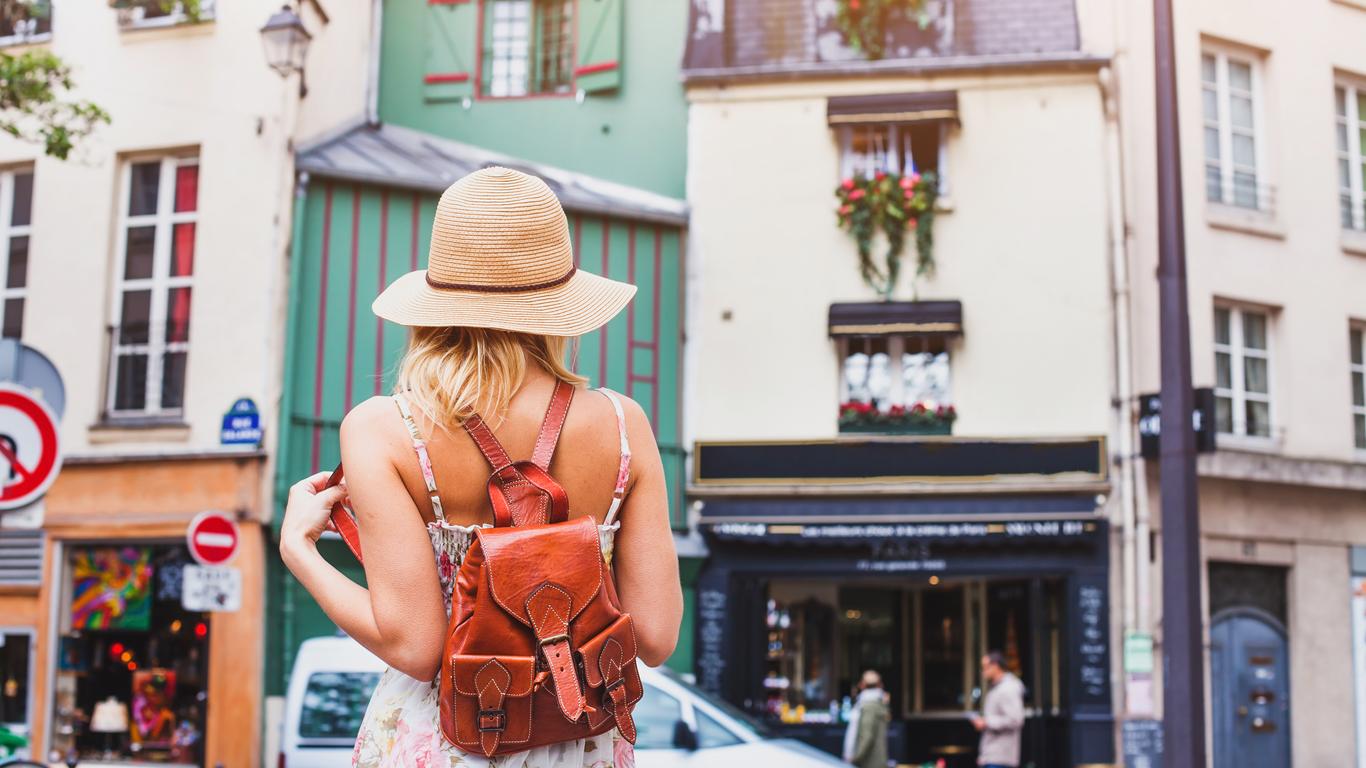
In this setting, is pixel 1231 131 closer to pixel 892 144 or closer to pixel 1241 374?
pixel 1241 374

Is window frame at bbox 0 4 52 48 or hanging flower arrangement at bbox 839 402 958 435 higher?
window frame at bbox 0 4 52 48

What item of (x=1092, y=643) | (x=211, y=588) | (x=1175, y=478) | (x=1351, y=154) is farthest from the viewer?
(x=1351, y=154)

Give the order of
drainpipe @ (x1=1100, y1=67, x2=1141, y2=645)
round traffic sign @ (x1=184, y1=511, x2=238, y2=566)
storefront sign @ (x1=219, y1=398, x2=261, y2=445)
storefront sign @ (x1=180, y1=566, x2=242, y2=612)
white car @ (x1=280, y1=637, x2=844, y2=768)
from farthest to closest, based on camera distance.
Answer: drainpipe @ (x1=1100, y1=67, x2=1141, y2=645), storefront sign @ (x1=219, y1=398, x2=261, y2=445), round traffic sign @ (x1=184, y1=511, x2=238, y2=566), storefront sign @ (x1=180, y1=566, x2=242, y2=612), white car @ (x1=280, y1=637, x2=844, y2=768)

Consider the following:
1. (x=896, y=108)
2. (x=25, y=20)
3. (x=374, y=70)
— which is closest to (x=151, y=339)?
(x=25, y=20)

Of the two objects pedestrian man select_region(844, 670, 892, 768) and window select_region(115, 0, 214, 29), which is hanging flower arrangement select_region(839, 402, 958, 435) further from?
window select_region(115, 0, 214, 29)

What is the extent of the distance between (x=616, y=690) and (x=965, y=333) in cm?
1592

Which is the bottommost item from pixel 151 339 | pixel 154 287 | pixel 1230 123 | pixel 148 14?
pixel 151 339

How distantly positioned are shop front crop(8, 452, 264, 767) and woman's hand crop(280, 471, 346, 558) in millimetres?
14062

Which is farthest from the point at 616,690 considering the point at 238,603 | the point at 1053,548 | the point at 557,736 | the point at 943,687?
the point at 943,687

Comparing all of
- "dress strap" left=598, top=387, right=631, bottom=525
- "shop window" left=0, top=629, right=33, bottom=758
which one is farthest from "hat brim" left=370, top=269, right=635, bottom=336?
"shop window" left=0, top=629, right=33, bottom=758

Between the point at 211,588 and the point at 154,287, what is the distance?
6.07 metres

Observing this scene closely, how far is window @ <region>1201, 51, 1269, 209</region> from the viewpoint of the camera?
1858 cm

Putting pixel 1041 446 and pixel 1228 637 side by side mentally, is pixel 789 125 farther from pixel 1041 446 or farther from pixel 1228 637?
pixel 1228 637

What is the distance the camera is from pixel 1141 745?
13875mm
